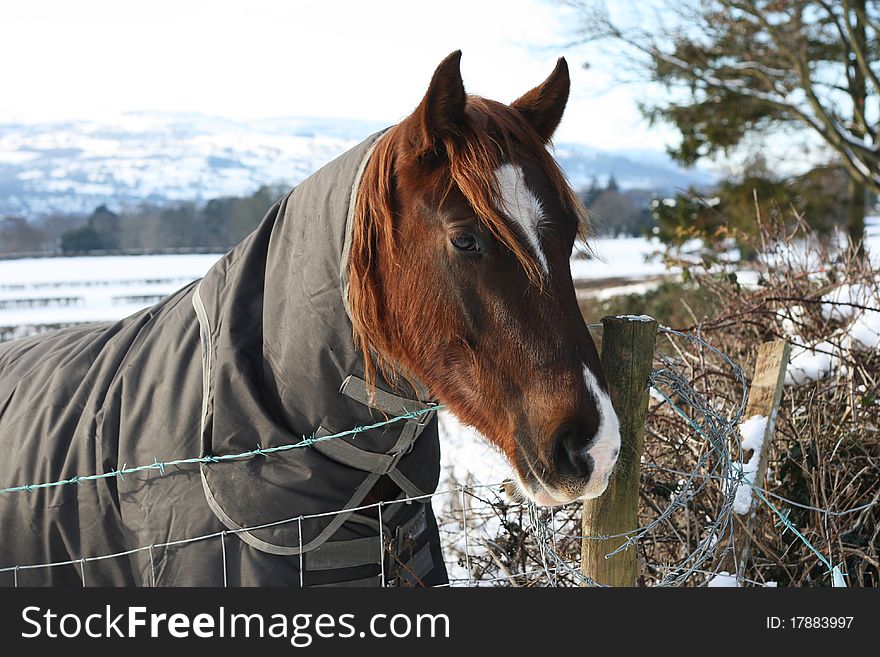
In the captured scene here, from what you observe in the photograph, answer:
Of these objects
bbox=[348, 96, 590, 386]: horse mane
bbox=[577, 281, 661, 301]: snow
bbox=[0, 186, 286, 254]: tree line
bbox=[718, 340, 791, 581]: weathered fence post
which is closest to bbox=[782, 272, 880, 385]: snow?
bbox=[718, 340, 791, 581]: weathered fence post

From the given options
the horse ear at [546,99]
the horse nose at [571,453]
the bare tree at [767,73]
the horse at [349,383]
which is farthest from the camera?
the bare tree at [767,73]

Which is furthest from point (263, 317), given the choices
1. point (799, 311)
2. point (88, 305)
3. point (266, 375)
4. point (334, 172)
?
point (88, 305)

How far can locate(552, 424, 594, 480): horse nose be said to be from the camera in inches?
65.7

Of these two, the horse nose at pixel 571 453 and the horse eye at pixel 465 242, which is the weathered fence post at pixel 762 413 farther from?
the horse eye at pixel 465 242

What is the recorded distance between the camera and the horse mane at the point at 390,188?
1.86 metres

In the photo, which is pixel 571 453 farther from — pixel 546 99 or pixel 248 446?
pixel 546 99

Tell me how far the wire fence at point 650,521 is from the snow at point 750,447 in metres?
0.06

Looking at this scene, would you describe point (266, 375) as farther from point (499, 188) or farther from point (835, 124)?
point (835, 124)

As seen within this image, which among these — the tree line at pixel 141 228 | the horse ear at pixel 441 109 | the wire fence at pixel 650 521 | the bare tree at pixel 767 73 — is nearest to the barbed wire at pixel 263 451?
the wire fence at pixel 650 521

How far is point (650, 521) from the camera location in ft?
10.5

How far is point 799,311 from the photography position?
12.8 feet

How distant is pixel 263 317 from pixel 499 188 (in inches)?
30.7

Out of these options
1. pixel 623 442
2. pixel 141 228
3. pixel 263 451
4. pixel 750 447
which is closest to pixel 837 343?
pixel 750 447

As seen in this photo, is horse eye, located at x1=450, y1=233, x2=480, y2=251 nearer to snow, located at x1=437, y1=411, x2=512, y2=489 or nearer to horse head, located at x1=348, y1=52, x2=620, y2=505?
horse head, located at x1=348, y1=52, x2=620, y2=505
